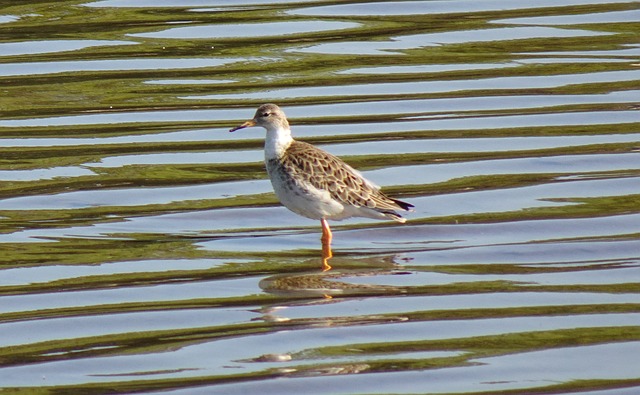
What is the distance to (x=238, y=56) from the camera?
53.5 ft

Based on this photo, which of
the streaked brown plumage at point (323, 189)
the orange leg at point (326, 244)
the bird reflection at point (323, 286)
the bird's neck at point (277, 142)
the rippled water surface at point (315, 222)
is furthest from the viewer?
the bird's neck at point (277, 142)

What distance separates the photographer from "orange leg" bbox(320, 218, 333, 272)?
34.1 feet

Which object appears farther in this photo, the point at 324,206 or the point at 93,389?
the point at 324,206

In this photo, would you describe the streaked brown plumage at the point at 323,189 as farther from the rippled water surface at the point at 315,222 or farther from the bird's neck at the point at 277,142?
the rippled water surface at the point at 315,222

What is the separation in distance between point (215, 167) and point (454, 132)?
235 cm

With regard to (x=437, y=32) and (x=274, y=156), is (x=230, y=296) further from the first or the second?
(x=437, y=32)

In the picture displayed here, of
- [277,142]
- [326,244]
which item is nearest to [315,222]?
[277,142]

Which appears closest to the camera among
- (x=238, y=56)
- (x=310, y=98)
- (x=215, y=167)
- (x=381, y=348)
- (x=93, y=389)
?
(x=93, y=389)

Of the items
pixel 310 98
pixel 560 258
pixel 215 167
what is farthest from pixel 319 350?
pixel 310 98

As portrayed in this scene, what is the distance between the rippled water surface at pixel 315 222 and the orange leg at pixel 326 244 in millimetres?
85

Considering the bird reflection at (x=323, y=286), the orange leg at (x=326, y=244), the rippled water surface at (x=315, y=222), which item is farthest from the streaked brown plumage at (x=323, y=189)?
the bird reflection at (x=323, y=286)

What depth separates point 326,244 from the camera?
11.0 m

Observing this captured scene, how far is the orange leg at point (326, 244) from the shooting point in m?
10.4

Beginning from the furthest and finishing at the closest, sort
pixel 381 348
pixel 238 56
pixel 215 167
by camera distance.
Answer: pixel 238 56, pixel 215 167, pixel 381 348
